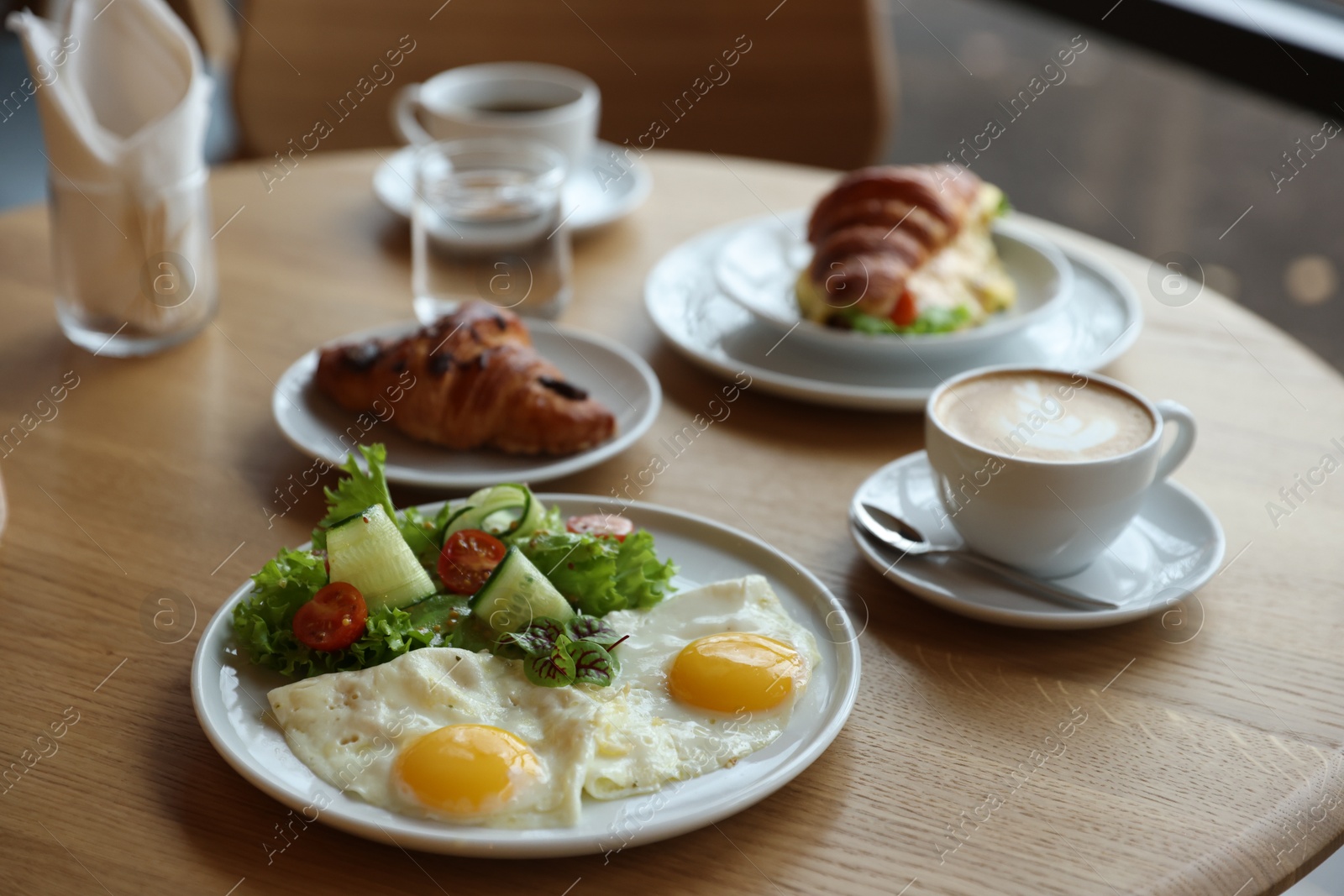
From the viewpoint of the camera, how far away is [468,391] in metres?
1.59

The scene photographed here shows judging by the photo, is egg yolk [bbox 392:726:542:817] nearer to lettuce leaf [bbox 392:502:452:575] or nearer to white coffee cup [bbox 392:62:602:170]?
lettuce leaf [bbox 392:502:452:575]

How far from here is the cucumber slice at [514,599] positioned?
3.81 ft

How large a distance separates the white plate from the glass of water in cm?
29

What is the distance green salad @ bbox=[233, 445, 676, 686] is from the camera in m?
1.13

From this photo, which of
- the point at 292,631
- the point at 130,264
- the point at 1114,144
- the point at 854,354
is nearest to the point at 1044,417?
the point at 854,354

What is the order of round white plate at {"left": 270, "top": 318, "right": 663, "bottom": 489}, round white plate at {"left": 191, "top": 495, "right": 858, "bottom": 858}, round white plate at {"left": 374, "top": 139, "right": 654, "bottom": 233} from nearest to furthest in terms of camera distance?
1. round white plate at {"left": 191, "top": 495, "right": 858, "bottom": 858}
2. round white plate at {"left": 270, "top": 318, "right": 663, "bottom": 489}
3. round white plate at {"left": 374, "top": 139, "right": 654, "bottom": 233}

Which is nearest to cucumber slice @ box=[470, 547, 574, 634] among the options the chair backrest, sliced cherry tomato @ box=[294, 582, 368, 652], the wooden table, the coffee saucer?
sliced cherry tomato @ box=[294, 582, 368, 652]

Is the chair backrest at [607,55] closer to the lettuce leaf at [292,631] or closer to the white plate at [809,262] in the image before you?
the white plate at [809,262]

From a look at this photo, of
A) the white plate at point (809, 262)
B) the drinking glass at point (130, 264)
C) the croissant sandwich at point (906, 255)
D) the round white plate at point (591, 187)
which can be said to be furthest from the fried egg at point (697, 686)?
the round white plate at point (591, 187)

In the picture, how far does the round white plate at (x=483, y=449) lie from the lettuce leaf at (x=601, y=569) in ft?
0.90

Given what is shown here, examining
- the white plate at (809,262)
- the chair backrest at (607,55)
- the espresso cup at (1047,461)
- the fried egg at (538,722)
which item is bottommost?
the chair backrest at (607,55)

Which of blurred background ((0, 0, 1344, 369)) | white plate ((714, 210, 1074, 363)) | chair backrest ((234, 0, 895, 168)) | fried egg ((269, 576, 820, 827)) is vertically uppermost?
fried egg ((269, 576, 820, 827))

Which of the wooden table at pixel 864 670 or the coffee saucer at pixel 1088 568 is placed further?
the coffee saucer at pixel 1088 568

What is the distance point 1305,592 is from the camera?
1.36 metres
